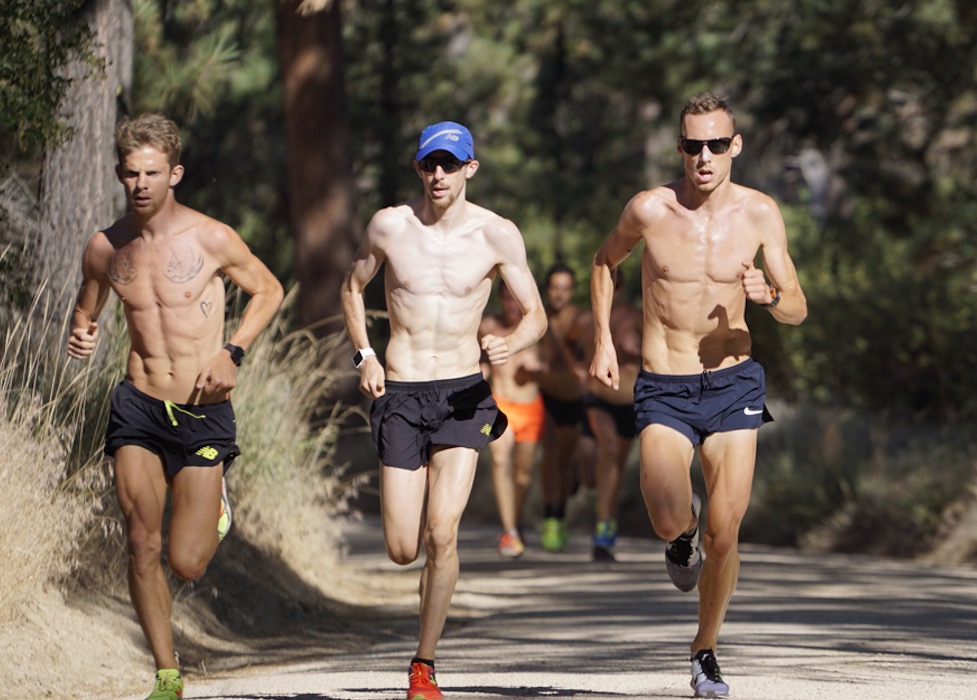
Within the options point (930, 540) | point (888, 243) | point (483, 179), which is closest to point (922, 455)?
point (930, 540)

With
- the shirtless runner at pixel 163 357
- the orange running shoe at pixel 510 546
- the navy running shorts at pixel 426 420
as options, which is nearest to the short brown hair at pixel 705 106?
the navy running shorts at pixel 426 420

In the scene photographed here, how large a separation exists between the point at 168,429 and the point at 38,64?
9.93ft

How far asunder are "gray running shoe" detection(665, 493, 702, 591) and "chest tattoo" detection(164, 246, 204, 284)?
2.24 m

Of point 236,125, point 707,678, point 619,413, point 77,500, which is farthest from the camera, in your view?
point 236,125

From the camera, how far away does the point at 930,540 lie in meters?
15.9

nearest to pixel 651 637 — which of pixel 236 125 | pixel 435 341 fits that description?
pixel 435 341

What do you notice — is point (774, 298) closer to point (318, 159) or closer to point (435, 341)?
point (435, 341)

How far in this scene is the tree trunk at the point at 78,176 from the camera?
998 centimetres

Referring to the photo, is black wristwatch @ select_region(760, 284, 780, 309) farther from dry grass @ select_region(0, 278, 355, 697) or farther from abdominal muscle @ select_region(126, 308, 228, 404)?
dry grass @ select_region(0, 278, 355, 697)

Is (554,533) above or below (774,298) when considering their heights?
below

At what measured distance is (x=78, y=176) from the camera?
33.0 ft

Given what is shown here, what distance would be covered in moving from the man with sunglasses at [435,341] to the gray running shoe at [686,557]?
88 cm

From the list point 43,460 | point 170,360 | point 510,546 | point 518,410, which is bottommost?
point 510,546

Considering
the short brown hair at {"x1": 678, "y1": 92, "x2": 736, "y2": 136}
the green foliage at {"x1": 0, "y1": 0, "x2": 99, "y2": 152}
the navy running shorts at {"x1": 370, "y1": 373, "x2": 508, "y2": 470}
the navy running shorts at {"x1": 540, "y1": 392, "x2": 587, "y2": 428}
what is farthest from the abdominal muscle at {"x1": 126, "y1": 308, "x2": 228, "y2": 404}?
the navy running shorts at {"x1": 540, "y1": 392, "x2": 587, "y2": 428}
